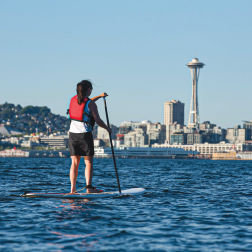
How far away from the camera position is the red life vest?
1440 centimetres

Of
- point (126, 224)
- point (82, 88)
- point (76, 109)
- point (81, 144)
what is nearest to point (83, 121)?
point (76, 109)

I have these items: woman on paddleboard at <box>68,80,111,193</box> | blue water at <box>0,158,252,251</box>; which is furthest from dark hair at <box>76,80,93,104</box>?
blue water at <box>0,158,252,251</box>

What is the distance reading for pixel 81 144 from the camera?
14664 mm

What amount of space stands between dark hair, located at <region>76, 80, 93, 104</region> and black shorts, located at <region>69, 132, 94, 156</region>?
0.86 m

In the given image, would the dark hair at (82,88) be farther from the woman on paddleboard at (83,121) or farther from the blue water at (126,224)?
the blue water at (126,224)

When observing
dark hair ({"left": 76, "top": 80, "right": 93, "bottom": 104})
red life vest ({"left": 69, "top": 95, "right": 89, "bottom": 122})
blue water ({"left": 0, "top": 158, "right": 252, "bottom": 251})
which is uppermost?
dark hair ({"left": 76, "top": 80, "right": 93, "bottom": 104})

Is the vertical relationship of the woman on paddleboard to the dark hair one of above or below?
below

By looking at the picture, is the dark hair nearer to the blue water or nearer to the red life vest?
the red life vest

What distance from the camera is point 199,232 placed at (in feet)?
34.0

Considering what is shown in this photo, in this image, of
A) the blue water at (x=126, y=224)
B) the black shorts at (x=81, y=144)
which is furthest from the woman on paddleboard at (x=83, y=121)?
the blue water at (x=126, y=224)

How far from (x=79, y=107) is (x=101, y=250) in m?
6.17

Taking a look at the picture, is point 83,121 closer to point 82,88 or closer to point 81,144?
point 81,144

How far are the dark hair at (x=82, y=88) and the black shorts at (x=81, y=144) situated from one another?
860 mm

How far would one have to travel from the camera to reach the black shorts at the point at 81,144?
14586mm
